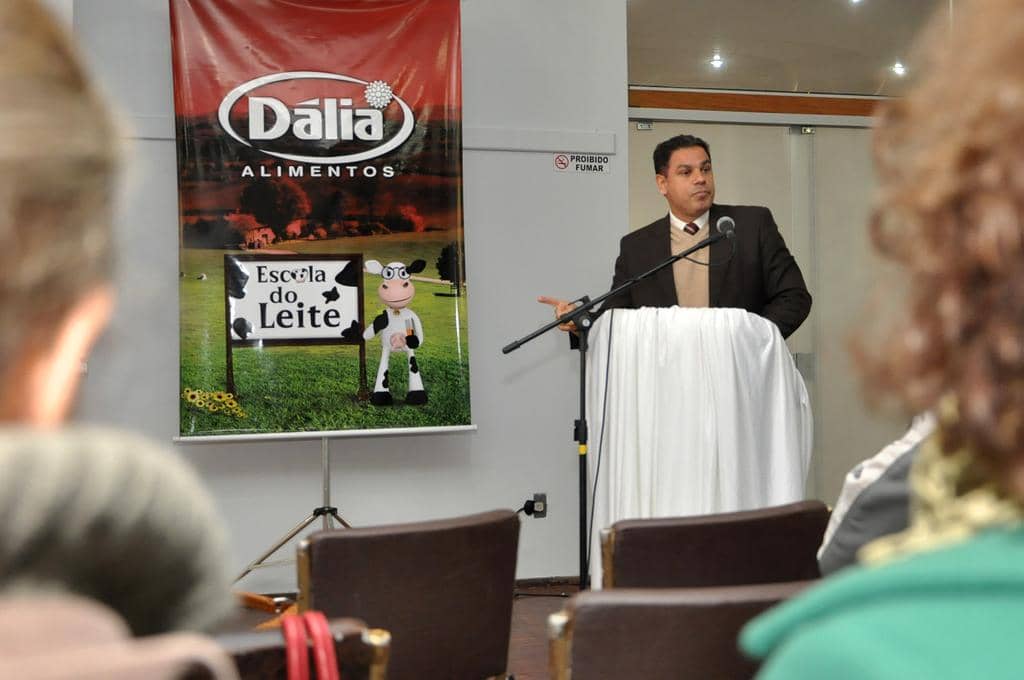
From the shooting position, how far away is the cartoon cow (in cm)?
452

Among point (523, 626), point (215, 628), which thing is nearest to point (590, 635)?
point (215, 628)

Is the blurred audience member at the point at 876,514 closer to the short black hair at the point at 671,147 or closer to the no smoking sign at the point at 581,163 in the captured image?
the short black hair at the point at 671,147

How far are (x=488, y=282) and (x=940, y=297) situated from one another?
4.45 metres

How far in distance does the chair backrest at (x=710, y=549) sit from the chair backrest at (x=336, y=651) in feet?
2.39

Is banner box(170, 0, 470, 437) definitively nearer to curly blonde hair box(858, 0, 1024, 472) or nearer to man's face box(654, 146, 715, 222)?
man's face box(654, 146, 715, 222)

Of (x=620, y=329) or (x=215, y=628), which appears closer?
(x=215, y=628)

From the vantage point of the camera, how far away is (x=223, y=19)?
4383mm

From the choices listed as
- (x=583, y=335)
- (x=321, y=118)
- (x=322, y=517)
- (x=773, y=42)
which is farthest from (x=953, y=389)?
(x=773, y=42)

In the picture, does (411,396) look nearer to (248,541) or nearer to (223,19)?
(248,541)

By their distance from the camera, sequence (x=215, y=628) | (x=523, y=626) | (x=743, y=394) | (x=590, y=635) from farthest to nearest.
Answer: (x=523, y=626) < (x=743, y=394) < (x=590, y=635) < (x=215, y=628)

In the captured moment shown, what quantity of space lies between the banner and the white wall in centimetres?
32

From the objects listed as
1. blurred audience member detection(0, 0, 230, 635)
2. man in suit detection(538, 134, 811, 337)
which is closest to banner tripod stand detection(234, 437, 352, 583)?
man in suit detection(538, 134, 811, 337)

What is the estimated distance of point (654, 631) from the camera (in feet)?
4.36

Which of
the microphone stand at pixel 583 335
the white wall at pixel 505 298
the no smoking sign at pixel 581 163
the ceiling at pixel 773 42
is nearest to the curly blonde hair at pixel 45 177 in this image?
the microphone stand at pixel 583 335
